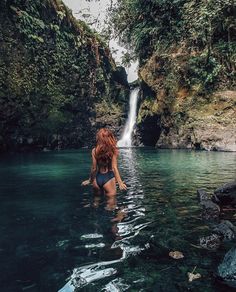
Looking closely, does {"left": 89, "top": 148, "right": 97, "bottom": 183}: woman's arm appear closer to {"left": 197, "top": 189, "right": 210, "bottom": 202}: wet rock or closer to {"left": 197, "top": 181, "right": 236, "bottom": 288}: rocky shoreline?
{"left": 197, "top": 181, "right": 236, "bottom": 288}: rocky shoreline

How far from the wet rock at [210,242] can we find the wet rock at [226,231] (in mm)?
286

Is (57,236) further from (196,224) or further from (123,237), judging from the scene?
(196,224)

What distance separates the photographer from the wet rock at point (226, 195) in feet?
30.2

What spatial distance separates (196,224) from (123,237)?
6.16ft

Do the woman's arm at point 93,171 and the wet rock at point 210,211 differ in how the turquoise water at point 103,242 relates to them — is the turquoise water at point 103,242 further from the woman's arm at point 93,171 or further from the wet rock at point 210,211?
the woman's arm at point 93,171

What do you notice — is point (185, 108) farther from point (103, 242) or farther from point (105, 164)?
point (103, 242)

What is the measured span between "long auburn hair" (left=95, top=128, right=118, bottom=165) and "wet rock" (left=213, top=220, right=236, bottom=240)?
3.44m

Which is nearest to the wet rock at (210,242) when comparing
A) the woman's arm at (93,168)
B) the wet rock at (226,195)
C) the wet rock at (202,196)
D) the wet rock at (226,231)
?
the wet rock at (226,231)

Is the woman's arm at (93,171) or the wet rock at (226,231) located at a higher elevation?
the woman's arm at (93,171)

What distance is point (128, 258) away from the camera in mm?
5227

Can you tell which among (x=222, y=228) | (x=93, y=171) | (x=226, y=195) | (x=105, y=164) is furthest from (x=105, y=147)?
(x=222, y=228)

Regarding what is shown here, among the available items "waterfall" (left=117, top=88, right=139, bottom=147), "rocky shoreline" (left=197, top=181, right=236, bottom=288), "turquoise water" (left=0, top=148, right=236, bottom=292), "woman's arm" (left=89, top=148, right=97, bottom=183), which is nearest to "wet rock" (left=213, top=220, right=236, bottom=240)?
"rocky shoreline" (left=197, top=181, right=236, bottom=288)

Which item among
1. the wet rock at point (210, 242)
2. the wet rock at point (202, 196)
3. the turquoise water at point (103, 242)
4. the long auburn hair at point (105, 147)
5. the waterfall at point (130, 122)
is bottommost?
the turquoise water at point (103, 242)

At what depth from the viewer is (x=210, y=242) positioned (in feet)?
19.2
